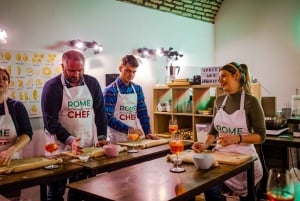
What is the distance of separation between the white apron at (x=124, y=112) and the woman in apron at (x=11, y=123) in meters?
1.01

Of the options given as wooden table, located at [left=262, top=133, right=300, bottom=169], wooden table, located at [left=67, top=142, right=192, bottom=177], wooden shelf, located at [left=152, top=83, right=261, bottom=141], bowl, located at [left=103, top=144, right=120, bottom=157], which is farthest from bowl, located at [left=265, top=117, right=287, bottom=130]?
bowl, located at [left=103, top=144, right=120, bottom=157]

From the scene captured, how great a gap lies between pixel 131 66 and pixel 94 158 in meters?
1.11

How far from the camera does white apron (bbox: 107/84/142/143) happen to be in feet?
10.7

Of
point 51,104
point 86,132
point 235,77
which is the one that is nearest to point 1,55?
point 51,104

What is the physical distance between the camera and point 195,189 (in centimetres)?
168

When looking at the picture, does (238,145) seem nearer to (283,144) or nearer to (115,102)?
(283,144)

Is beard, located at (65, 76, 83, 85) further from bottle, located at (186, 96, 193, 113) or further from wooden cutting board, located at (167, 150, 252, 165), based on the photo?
bottle, located at (186, 96, 193, 113)

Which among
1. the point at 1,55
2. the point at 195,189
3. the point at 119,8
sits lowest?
the point at 195,189

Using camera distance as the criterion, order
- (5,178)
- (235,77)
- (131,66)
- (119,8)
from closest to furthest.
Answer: (5,178) → (235,77) → (131,66) → (119,8)

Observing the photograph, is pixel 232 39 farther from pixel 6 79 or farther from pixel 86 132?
pixel 6 79

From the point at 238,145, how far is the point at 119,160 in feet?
3.17

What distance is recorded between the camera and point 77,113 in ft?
9.13

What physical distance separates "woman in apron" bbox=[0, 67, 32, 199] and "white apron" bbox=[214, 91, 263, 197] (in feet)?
4.93

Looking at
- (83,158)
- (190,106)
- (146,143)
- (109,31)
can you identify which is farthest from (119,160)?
(109,31)
